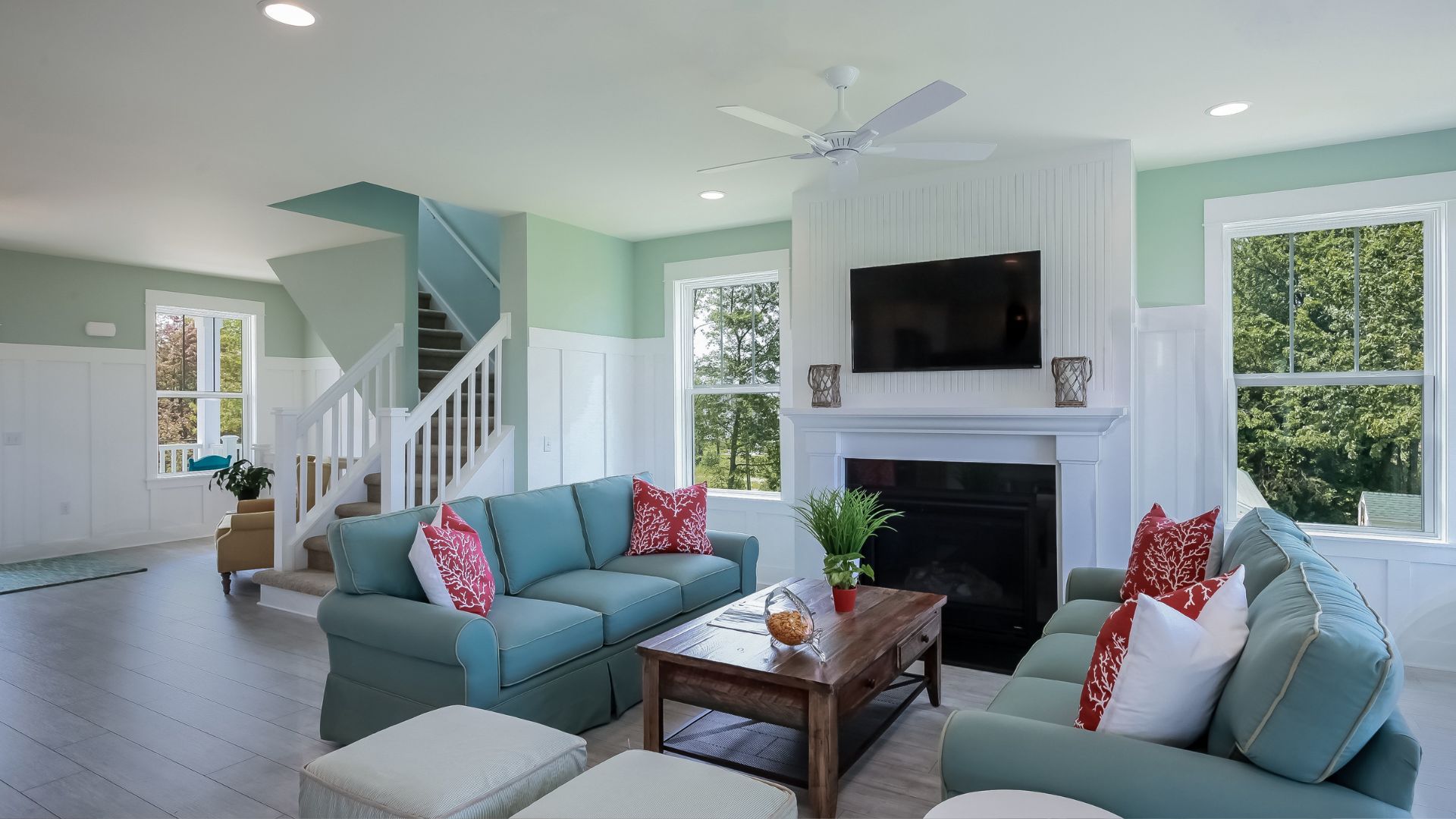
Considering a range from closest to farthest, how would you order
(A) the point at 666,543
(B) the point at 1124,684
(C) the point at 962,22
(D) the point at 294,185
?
(B) the point at 1124,684 → (C) the point at 962,22 → (A) the point at 666,543 → (D) the point at 294,185

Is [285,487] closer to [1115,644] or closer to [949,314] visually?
[949,314]

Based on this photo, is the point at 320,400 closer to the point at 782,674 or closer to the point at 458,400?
the point at 458,400

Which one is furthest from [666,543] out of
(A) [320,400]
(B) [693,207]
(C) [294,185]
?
(C) [294,185]

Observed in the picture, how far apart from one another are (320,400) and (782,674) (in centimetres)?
416

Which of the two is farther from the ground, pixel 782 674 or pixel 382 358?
pixel 382 358

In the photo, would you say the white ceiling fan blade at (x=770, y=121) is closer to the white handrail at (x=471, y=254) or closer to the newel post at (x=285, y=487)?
the newel post at (x=285, y=487)

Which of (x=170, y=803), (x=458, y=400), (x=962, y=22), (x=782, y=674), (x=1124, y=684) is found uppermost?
(x=962, y=22)

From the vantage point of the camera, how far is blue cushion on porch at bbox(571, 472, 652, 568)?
4199mm

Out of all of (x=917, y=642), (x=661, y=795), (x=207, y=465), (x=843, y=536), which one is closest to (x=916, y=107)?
A: (x=843, y=536)

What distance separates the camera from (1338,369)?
4.22 meters

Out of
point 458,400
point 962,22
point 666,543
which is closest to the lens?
point 962,22

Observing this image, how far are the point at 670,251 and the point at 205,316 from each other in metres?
5.43

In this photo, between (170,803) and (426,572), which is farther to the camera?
(426,572)

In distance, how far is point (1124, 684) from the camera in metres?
1.78
